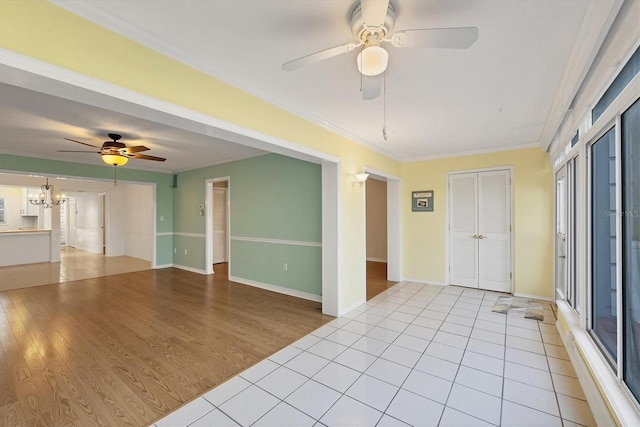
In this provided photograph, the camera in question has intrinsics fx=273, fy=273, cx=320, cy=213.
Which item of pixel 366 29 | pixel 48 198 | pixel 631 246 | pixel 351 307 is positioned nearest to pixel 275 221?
pixel 351 307

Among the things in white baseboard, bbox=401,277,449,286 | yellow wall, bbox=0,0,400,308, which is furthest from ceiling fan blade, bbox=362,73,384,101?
white baseboard, bbox=401,277,449,286

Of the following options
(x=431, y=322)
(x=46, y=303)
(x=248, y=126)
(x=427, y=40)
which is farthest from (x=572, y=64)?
(x=46, y=303)

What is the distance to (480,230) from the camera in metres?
4.83

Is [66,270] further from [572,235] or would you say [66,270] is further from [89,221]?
[572,235]

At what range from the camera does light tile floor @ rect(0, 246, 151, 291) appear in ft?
18.0

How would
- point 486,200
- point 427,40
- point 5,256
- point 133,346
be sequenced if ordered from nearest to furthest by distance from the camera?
point 427,40
point 133,346
point 486,200
point 5,256

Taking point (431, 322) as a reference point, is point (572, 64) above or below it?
above

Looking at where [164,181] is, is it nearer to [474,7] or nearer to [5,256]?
[5,256]

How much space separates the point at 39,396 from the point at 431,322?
375 cm

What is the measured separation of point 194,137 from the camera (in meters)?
4.05

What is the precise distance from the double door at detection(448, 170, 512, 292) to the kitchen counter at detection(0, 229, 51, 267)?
1044 centimetres

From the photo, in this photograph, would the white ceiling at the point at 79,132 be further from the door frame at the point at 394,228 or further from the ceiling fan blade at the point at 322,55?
the door frame at the point at 394,228

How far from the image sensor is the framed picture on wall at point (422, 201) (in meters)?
5.25

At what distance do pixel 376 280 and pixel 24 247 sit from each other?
9.22 meters
